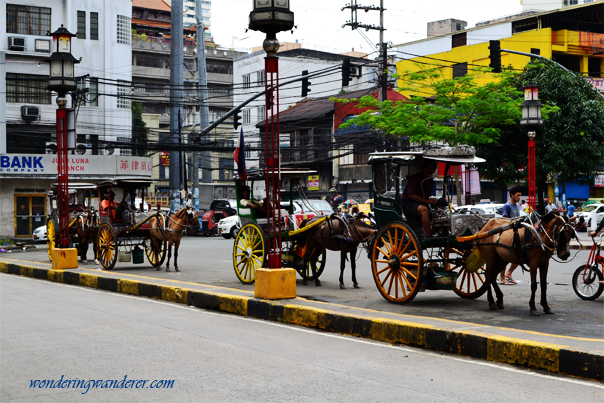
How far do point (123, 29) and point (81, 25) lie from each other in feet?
9.33

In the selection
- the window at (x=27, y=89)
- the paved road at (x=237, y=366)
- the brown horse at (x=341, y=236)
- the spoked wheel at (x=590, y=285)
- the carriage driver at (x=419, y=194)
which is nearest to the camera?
the paved road at (x=237, y=366)

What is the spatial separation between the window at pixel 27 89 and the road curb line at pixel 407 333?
3026 centimetres

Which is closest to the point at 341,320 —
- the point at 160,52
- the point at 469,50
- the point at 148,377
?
the point at 148,377

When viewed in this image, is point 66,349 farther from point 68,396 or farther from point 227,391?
point 227,391

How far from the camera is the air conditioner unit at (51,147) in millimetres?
38700

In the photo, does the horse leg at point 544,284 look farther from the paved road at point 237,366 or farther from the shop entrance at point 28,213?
the shop entrance at point 28,213

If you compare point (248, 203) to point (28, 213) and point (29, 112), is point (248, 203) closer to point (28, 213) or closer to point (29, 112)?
point (28, 213)

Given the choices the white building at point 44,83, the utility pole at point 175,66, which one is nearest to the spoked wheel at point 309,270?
the white building at point 44,83

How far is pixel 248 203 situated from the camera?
44.7 feet

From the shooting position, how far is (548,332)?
318 inches

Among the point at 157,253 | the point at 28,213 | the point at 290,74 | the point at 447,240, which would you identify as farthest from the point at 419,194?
the point at 290,74

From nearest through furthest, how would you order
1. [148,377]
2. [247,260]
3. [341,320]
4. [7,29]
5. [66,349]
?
[148,377], [66,349], [341,320], [247,260], [7,29]

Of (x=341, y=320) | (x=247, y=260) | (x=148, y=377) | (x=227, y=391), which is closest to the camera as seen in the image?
(x=227, y=391)

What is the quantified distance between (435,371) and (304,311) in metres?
3.07
